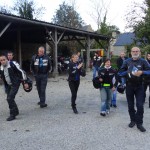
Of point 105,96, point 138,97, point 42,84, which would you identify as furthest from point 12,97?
point 138,97

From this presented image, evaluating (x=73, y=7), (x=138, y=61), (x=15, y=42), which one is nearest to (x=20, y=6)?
(x=73, y=7)

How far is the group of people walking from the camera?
6156 mm

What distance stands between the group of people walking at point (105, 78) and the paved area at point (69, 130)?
315 millimetres

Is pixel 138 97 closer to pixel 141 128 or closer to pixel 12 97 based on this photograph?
pixel 141 128

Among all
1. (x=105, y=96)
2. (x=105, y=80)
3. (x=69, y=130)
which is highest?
(x=105, y=80)

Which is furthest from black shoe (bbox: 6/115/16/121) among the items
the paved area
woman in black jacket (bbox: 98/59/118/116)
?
woman in black jacket (bbox: 98/59/118/116)

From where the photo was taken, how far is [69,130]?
6.19 meters

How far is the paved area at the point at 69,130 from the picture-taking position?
5219 mm

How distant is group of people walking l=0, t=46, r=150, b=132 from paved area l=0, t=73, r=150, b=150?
0.32 meters

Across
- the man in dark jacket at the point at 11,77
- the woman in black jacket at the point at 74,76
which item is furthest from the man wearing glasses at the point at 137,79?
the man in dark jacket at the point at 11,77

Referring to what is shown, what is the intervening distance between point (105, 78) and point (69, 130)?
189 cm

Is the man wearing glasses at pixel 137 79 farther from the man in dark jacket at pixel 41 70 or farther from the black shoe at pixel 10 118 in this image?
the man in dark jacket at pixel 41 70

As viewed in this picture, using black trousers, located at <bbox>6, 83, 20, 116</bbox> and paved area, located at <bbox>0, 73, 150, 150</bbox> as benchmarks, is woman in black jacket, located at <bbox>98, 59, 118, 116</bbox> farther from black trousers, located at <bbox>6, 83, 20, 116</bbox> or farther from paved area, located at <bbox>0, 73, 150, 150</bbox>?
black trousers, located at <bbox>6, 83, 20, 116</bbox>

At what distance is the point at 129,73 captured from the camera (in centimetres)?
618
